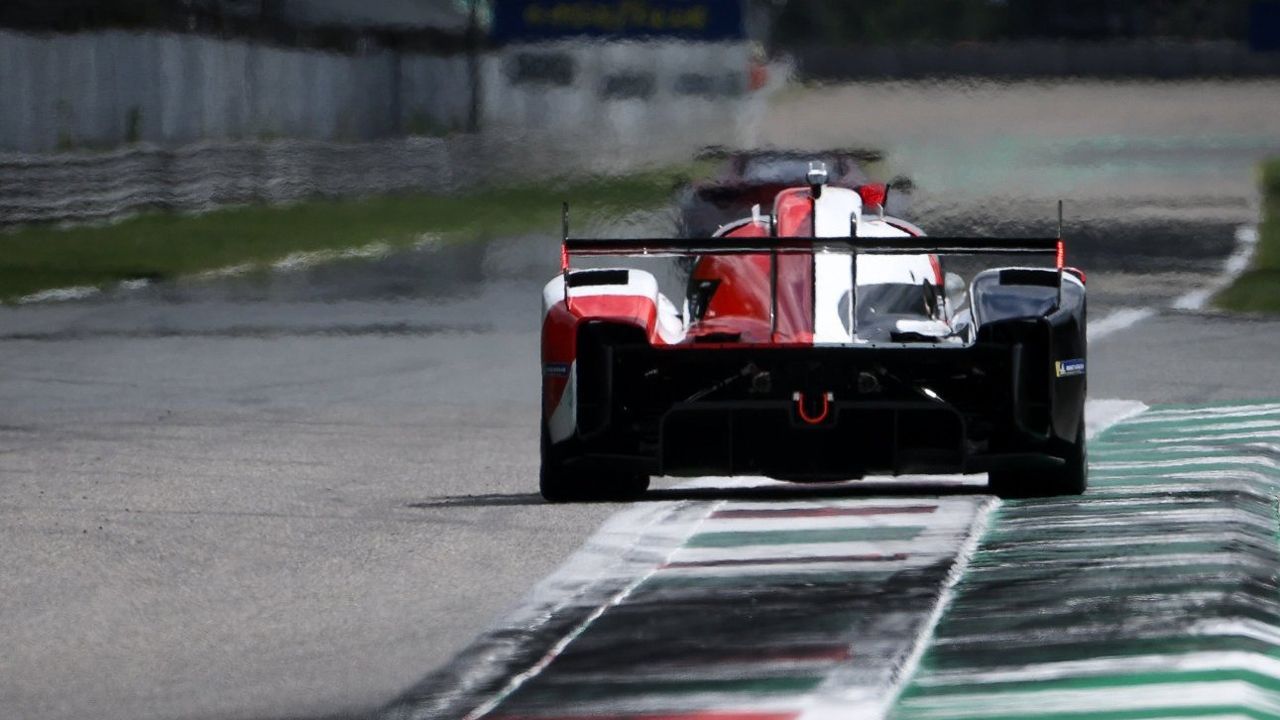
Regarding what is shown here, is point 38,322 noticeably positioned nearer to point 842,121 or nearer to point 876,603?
point 842,121

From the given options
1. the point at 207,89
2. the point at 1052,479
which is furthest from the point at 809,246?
the point at 207,89

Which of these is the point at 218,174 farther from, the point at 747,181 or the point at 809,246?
the point at 809,246

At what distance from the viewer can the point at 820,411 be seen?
29.9 feet

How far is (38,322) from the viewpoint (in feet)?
65.0

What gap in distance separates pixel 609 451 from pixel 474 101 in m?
19.2

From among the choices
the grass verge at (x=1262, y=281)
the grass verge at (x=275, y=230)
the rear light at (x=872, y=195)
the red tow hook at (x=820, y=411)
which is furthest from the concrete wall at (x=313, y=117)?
the red tow hook at (x=820, y=411)

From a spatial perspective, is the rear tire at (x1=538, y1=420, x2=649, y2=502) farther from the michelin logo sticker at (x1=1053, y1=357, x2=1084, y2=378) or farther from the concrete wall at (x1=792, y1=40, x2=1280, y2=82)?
the concrete wall at (x1=792, y1=40, x2=1280, y2=82)

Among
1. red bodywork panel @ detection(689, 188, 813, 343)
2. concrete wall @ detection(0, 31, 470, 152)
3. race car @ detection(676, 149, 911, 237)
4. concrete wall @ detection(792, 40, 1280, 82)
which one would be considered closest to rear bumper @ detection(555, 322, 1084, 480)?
red bodywork panel @ detection(689, 188, 813, 343)

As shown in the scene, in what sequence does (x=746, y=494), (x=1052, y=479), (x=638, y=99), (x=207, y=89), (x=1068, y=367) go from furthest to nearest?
1. (x=207, y=89)
2. (x=638, y=99)
3. (x=746, y=494)
4. (x=1052, y=479)
5. (x=1068, y=367)

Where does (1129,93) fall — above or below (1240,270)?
above

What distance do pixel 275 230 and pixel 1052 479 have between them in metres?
22.3

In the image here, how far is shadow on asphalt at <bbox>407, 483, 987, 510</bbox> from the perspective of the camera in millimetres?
10500

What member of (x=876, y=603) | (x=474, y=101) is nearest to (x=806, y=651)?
(x=876, y=603)

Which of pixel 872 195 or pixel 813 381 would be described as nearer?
pixel 813 381
